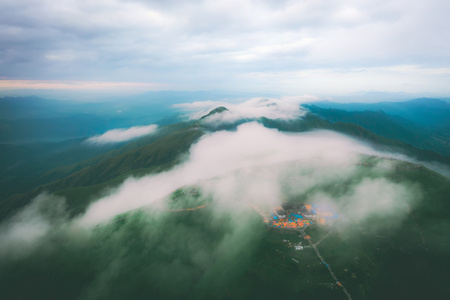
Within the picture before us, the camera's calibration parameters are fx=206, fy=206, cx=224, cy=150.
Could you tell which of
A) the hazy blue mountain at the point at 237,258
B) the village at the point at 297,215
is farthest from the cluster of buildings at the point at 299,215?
the hazy blue mountain at the point at 237,258

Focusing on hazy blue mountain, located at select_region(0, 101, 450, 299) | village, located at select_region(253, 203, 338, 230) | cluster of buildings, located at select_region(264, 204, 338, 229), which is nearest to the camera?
hazy blue mountain, located at select_region(0, 101, 450, 299)

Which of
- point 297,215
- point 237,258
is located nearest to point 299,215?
point 297,215

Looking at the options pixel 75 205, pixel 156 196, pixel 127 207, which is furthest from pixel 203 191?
pixel 75 205

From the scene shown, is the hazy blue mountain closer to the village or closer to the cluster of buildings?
the village

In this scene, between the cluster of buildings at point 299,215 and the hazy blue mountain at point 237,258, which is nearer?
the hazy blue mountain at point 237,258

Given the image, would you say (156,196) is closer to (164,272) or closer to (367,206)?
(164,272)

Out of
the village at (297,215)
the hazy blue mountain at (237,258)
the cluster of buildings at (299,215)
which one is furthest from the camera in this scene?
the cluster of buildings at (299,215)

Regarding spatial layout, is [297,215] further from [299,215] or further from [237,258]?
[237,258]

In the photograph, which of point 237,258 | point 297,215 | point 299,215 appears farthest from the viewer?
point 297,215

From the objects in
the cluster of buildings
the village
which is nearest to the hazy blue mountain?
the village

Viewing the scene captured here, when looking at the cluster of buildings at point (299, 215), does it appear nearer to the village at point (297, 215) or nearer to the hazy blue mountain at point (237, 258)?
the village at point (297, 215)

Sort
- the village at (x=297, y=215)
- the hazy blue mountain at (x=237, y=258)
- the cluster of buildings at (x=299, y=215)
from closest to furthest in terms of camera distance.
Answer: the hazy blue mountain at (x=237, y=258) → the village at (x=297, y=215) → the cluster of buildings at (x=299, y=215)
